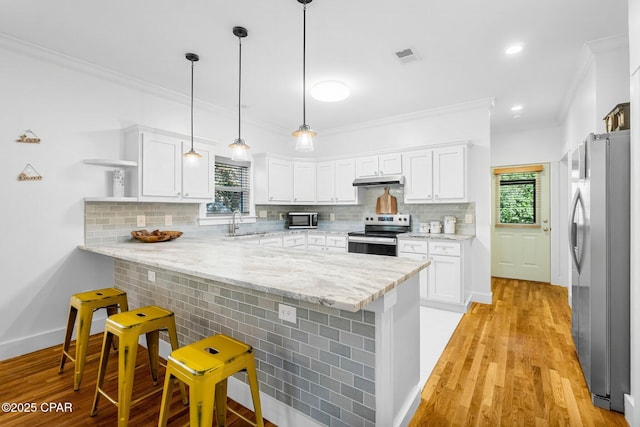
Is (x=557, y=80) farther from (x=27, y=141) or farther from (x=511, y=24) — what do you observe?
(x=27, y=141)

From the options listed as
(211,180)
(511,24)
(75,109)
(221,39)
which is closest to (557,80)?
(511,24)

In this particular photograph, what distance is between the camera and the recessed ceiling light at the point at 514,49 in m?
2.71

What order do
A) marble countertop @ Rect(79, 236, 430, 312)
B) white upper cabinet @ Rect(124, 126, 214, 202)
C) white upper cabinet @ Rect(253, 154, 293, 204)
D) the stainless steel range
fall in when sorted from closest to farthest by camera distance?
marble countertop @ Rect(79, 236, 430, 312)
white upper cabinet @ Rect(124, 126, 214, 202)
the stainless steel range
white upper cabinet @ Rect(253, 154, 293, 204)

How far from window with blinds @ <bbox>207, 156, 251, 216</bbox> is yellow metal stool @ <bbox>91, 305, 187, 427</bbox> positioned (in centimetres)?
242

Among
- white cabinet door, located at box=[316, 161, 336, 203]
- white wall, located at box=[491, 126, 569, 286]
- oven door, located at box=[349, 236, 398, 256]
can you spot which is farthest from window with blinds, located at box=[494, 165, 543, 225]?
white cabinet door, located at box=[316, 161, 336, 203]

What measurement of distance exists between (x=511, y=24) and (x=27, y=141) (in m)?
4.28

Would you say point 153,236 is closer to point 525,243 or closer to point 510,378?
point 510,378

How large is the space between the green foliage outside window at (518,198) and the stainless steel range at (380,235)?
2355mm

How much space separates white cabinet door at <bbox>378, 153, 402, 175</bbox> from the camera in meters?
4.47

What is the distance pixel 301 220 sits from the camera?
5.41 metres

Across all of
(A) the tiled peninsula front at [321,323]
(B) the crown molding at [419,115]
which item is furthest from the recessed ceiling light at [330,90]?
(A) the tiled peninsula front at [321,323]

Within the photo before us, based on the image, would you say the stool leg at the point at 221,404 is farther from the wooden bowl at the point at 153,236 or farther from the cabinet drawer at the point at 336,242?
the cabinet drawer at the point at 336,242

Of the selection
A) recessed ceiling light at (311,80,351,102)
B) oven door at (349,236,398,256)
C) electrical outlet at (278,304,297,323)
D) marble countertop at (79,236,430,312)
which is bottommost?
electrical outlet at (278,304,297,323)

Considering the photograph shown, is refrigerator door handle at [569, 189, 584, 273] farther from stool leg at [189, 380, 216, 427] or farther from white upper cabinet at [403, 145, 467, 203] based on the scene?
stool leg at [189, 380, 216, 427]
